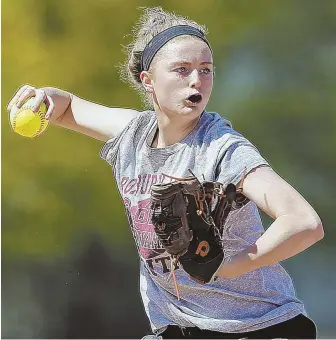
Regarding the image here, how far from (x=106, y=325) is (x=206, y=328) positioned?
2085 millimetres

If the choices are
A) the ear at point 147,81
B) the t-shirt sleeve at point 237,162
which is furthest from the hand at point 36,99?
the t-shirt sleeve at point 237,162

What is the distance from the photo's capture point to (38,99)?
2.96m

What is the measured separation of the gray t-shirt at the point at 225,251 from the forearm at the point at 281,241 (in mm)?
280

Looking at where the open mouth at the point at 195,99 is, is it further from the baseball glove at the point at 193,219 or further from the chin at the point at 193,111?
the baseball glove at the point at 193,219

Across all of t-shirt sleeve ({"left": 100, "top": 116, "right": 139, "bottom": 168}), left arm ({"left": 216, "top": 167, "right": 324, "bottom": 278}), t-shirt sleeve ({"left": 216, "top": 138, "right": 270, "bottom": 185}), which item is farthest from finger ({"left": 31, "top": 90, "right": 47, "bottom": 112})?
left arm ({"left": 216, "top": 167, "right": 324, "bottom": 278})

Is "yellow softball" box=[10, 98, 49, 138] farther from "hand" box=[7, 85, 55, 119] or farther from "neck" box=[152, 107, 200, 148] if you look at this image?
"neck" box=[152, 107, 200, 148]

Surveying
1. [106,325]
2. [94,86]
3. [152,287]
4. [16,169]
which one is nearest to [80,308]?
[106,325]

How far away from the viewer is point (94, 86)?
4734mm

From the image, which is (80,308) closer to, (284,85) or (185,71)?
(284,85)

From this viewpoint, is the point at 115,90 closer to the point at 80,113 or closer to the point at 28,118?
the point at 80,113

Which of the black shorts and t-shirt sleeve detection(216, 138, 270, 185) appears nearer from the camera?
t-shirt sleeve detection(216, 138, 270, 185)

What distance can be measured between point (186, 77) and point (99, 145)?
82.7 inches

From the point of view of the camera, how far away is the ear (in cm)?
288

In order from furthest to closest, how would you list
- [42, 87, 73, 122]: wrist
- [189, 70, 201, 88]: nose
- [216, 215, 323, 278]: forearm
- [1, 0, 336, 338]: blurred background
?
[1, 0, 336, 338]: blurred background
[42, 87, 73, 122]: wrist
[189, 70, 201, 88]: nose
[216, 215, 323, 278]: forearm
